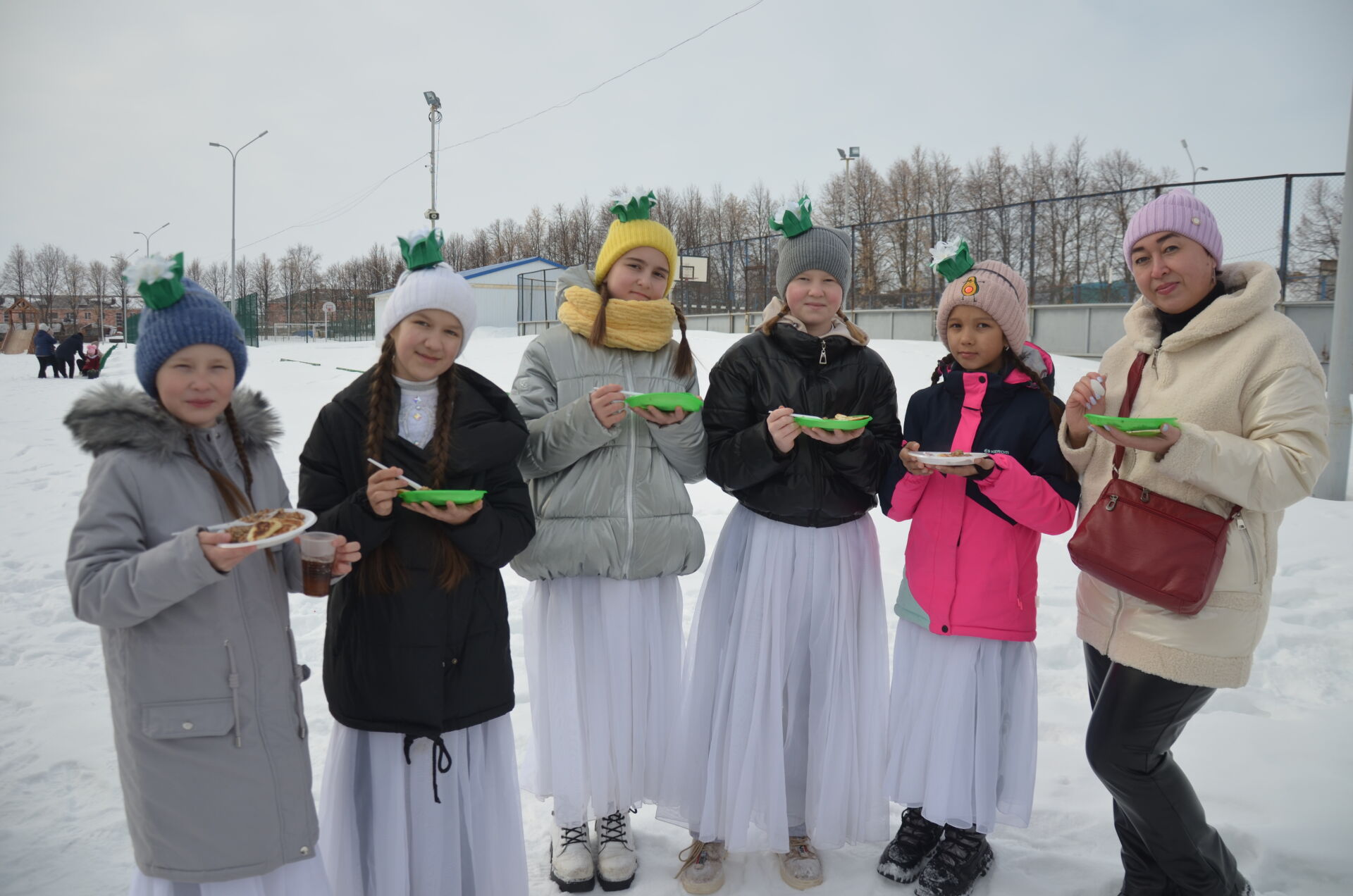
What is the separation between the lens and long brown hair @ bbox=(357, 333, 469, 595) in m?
2.35

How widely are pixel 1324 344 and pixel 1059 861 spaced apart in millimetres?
17158

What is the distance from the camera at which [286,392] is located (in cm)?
1723

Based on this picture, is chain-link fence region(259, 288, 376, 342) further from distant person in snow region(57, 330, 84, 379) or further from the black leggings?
the black leggings

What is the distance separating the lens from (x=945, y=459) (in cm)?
Result: 255

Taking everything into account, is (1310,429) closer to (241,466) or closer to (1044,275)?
(241,466)

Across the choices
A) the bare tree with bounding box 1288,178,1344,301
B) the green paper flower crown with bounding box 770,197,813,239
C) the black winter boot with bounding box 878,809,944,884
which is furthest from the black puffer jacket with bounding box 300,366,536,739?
the bare tree with bounding box 1288,178,1344,301

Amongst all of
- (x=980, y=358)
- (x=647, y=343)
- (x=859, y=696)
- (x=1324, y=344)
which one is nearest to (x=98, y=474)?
(x=647, y=343)

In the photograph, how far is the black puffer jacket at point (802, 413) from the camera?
2.92m

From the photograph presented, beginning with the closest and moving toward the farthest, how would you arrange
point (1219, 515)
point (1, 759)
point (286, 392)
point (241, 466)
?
point (241, 466), point (1219, 515), point (1, 759), point (286, 392)

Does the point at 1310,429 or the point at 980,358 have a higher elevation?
the point at 980,358

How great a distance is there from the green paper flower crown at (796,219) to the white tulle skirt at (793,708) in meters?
1.16

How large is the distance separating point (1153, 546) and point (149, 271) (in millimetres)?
2812

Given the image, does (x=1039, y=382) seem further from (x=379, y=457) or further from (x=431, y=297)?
(x=379, y=457)

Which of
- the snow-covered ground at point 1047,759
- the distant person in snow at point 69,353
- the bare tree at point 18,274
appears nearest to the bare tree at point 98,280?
the distant person in snow at point 69,353
